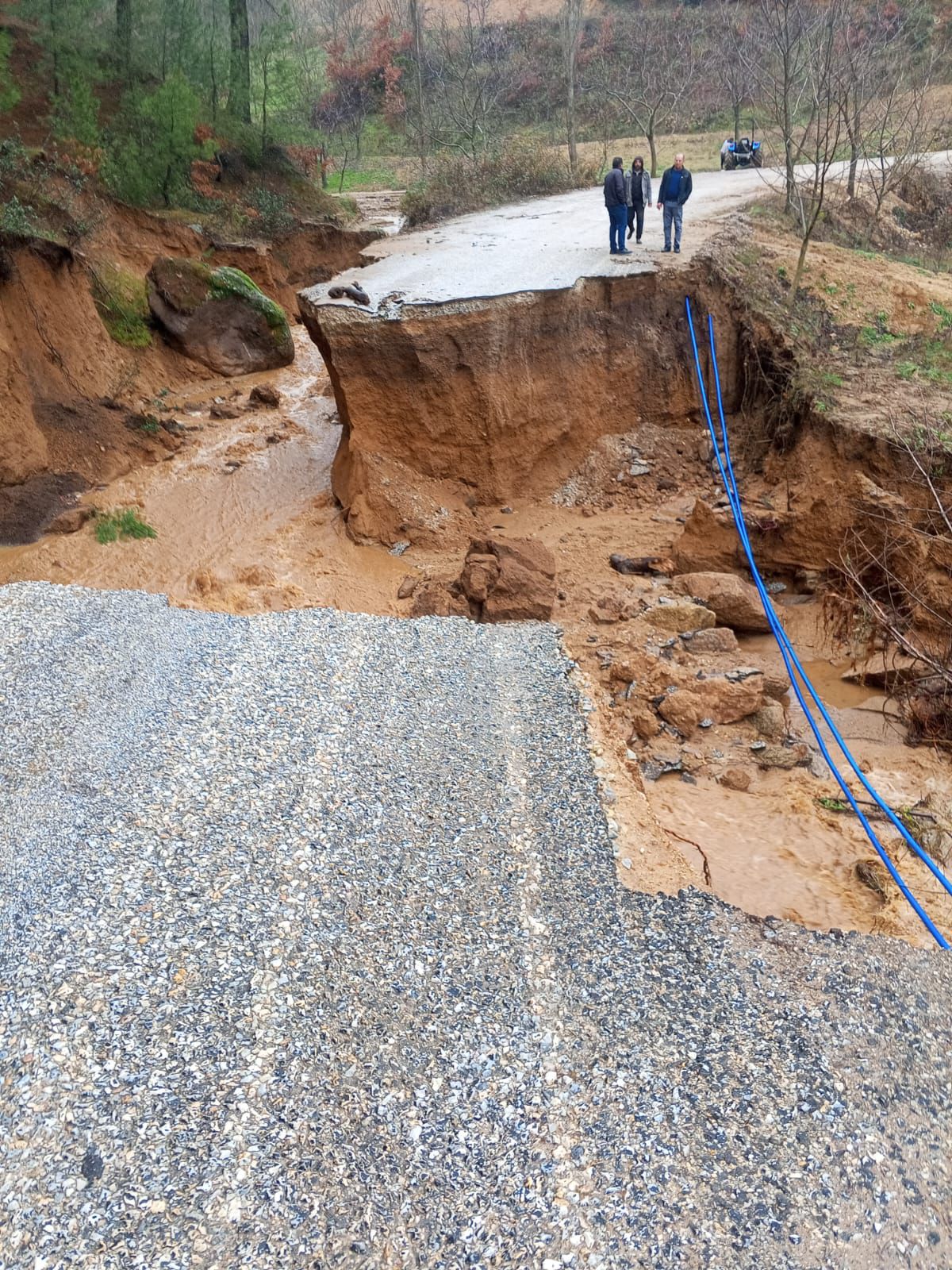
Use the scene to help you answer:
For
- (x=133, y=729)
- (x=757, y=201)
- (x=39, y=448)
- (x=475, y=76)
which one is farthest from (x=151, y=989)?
(x=475, y=76)

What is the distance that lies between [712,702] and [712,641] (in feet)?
3.13

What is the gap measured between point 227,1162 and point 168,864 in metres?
1.85

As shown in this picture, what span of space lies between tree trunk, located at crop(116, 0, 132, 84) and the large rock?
15.5 metres

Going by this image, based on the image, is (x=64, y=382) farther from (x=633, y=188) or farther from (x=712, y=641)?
(x=712, y=641)

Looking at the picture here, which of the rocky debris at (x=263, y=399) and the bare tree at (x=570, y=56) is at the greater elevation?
the bare tree at (x=570, y=56)

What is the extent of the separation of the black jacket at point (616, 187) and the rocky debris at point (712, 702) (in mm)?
6893

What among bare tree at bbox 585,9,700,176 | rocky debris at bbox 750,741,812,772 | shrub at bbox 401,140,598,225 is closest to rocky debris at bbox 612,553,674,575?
rocky debris at bbox 750,741,812,772

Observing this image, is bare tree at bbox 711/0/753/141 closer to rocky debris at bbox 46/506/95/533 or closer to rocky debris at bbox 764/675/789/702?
rocky debris at bbox 764/675/789/702

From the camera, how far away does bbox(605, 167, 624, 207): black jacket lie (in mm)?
10828

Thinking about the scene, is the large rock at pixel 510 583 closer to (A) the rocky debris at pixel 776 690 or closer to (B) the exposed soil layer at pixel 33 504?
(A) the rocky debris at pixel 776 690

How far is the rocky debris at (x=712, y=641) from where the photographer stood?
791cm

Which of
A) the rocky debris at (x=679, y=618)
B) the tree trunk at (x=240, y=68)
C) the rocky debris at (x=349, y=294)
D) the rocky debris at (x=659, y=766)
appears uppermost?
the tree trunk at (x=240, y=68)

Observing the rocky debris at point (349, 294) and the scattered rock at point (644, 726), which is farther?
the rocky debris at point (349, 294)

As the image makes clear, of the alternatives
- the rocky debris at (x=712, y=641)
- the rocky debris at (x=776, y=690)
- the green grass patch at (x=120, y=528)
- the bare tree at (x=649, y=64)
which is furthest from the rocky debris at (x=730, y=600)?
the bare tree at (x=649, y=64)
